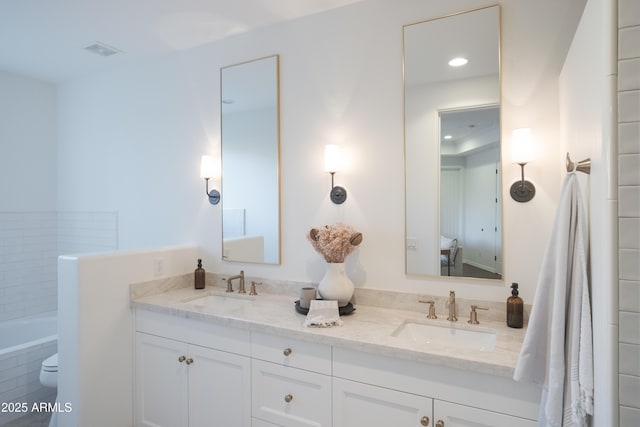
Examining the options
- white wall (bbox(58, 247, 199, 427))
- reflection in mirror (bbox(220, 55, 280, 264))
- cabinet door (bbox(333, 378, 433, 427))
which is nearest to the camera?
cabinet door (bbox(333, 378, 433, 427))

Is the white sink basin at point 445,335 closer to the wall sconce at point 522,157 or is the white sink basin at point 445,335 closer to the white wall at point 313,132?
the white wall at point 313,132

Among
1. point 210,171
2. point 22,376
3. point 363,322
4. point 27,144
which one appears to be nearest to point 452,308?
point 363,322

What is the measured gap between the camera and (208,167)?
265 centimetres

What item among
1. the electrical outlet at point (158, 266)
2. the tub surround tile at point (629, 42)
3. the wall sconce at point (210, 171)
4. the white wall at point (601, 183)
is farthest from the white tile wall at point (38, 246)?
the tub surround tile at point (629, 42)

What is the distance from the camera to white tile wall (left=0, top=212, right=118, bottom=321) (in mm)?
3320

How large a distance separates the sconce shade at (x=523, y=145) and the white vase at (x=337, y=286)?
102 centimetres

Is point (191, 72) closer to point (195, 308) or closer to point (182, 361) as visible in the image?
point (195, 308)

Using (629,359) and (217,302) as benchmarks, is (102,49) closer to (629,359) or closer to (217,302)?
(217,302)

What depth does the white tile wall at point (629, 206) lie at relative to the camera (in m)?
0.85

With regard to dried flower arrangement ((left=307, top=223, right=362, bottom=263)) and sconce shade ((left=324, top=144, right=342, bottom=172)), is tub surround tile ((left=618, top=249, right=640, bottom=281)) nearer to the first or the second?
dried flower arrangement ((left=307, top=223, right=362, bottom=263))

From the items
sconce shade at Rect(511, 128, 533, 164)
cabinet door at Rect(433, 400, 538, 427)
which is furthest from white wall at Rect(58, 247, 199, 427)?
sconce shade at Rect(511, 128, 533, 164)

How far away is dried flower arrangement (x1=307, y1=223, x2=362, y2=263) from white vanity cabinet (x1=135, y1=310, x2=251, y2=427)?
60 centimetres

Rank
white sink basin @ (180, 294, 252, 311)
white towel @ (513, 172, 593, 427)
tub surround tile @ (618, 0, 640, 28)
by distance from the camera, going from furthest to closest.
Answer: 1. white sink basin @ (180, 294, 252, 311)
2. white towel @ (513, 172, 593, 427)
3. tub surround tile @ (618, 0, 640, 28)

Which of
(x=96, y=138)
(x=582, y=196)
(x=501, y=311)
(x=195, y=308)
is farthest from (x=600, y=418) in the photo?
(x=96, y=138)
